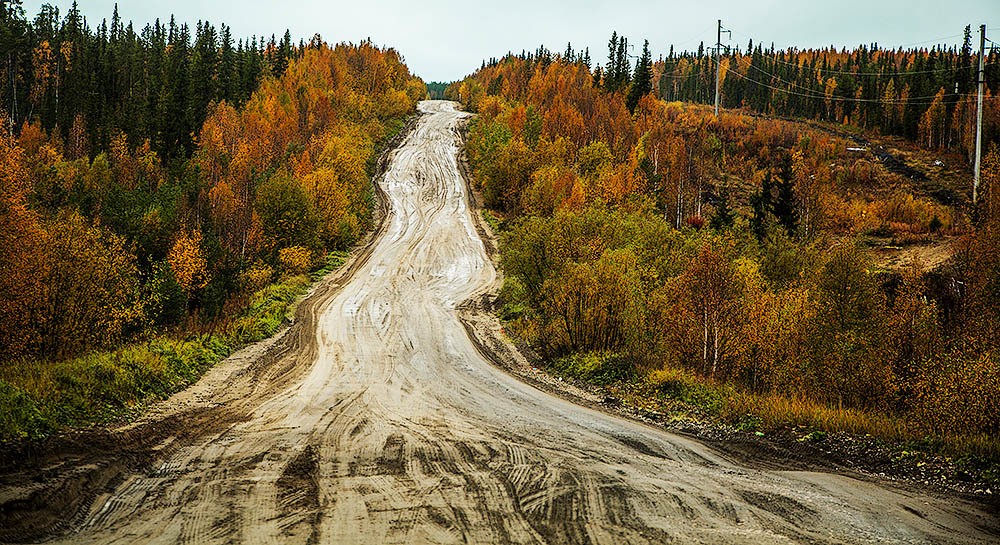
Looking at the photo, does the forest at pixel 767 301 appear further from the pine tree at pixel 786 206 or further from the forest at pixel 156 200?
the forest at pixel 156 200

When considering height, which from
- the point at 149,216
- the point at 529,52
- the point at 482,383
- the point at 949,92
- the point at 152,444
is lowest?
the point at 482,383

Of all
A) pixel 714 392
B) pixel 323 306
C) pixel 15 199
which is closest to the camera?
pixel 714 392

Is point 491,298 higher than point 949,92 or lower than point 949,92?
lower

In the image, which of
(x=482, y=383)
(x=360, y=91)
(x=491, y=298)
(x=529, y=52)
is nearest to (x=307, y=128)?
(x=360, y=91)

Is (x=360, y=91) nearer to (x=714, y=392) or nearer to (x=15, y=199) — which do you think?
(x=15, y=199)

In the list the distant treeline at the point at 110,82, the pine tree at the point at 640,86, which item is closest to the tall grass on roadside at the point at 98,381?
the distant treeline at the point at 110,82

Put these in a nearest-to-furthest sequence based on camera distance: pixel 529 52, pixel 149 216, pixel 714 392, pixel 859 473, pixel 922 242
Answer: pixel 859 473 < pixel 714 392 < pixel 149 216 < pixel 922 242 < pixel 529 52

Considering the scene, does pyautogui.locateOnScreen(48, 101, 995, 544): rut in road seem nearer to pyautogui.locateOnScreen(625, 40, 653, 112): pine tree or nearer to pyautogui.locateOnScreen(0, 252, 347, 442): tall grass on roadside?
pyautogui.locateOnScreen(0, 252, 347, 442): tall grass on roadside
